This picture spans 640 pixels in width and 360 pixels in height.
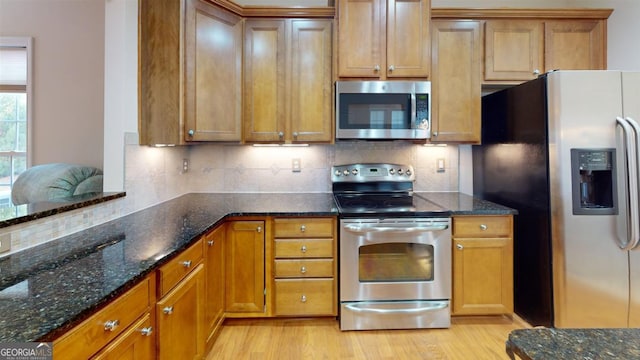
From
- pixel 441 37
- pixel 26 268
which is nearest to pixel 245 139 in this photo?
pixel 26 268

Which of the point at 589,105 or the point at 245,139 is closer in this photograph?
the point at 589,105

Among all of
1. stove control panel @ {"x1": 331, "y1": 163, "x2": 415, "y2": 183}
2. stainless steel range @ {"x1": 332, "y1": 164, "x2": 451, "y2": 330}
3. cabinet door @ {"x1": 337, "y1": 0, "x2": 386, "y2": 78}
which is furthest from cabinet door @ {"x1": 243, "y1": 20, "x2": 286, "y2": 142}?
stainless steel range @ {"x1": 332, "y1": 164, "x2": 451, "y2": 330}

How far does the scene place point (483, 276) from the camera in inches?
85.9

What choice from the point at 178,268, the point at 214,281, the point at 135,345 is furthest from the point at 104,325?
the point at 214,281

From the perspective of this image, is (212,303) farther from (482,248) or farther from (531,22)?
(531,22)

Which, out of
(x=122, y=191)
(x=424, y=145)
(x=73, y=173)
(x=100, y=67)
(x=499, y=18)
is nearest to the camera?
(x=122, y=191)

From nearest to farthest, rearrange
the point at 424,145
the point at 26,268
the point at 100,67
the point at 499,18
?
the point at 26,268
the point at 499,18
the point at 100,67
the point at 424,145

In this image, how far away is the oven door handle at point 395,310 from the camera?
2.14 m

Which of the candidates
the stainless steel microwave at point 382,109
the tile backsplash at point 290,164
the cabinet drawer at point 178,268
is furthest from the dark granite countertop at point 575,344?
the tile backsplash at point 290,164

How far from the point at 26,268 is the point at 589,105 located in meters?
2.88

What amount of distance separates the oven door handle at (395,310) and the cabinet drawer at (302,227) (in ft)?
1.79

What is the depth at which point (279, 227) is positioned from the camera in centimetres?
214

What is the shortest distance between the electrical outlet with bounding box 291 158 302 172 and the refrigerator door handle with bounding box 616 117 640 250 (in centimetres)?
222

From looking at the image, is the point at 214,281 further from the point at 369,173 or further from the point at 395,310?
the point at 369,173
